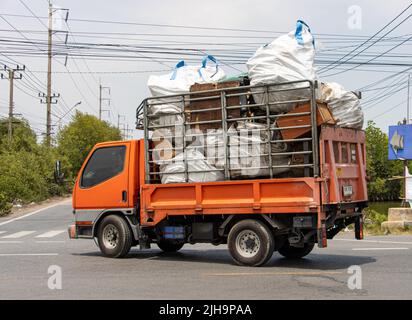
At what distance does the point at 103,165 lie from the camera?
1288 cm

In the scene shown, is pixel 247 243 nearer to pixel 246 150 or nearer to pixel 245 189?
pixel 245 189

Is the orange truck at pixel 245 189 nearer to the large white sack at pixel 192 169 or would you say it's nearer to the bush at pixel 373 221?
the large white sack at pixel 192 169

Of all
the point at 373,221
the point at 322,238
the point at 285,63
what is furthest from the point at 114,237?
the point at 373,221

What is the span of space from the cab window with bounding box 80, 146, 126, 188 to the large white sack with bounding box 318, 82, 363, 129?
419cm

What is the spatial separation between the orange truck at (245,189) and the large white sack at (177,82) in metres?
0.08

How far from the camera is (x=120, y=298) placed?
8.06m

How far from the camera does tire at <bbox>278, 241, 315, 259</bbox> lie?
39.5 feet

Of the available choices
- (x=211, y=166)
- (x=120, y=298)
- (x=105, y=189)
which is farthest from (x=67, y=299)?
(x=105, y=189)

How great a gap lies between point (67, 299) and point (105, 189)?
188 inches

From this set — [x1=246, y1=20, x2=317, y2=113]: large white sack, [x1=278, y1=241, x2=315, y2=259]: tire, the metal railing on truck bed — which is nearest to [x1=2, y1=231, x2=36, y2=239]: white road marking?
the metal railing on truck bed

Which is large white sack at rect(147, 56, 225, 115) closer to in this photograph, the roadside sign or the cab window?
the cab window

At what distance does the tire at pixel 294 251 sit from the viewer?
1203cm

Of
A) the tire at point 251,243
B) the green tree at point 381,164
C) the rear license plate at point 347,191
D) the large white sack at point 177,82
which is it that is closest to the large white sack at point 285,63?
the large white sack at point 177,82

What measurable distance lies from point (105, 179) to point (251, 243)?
142 inches
